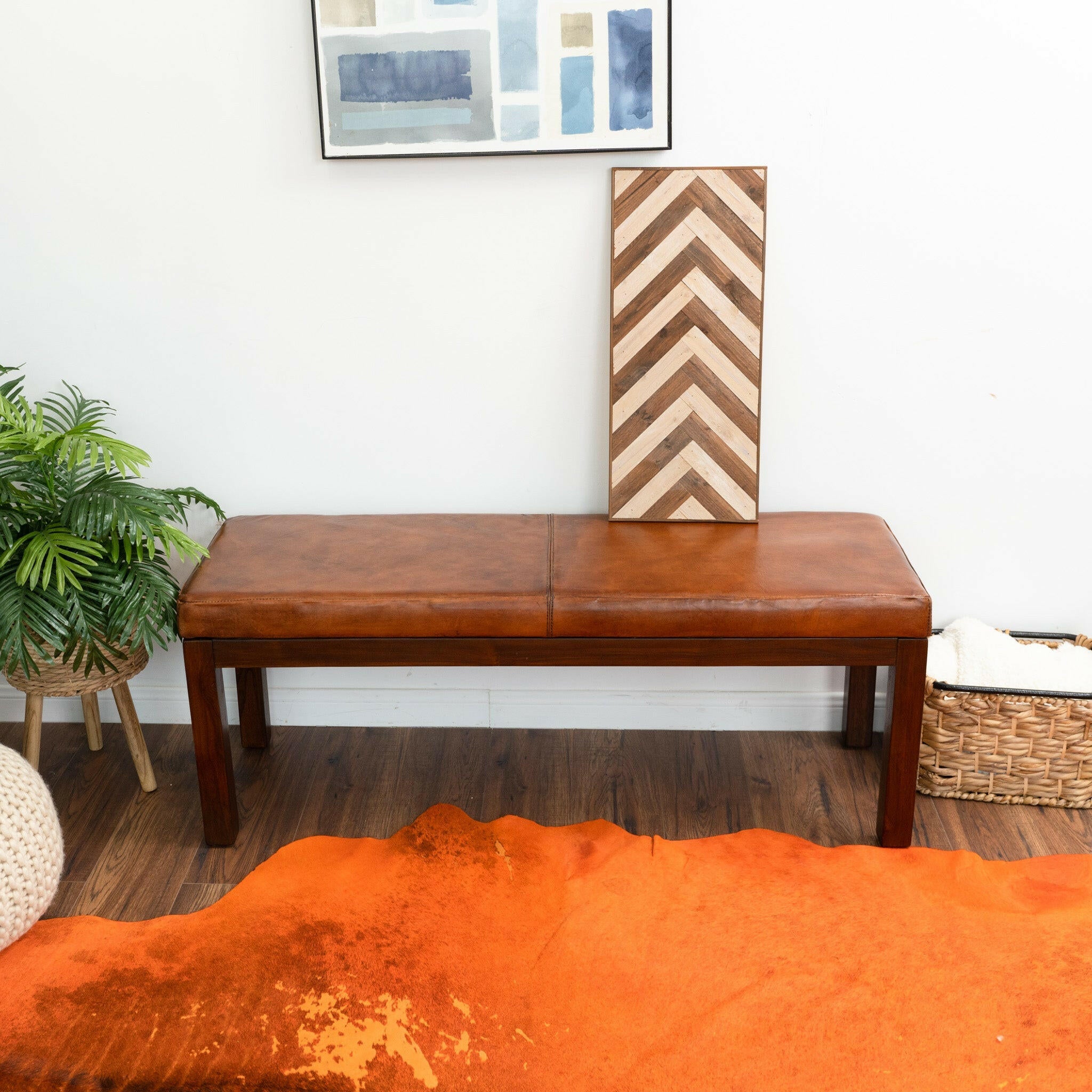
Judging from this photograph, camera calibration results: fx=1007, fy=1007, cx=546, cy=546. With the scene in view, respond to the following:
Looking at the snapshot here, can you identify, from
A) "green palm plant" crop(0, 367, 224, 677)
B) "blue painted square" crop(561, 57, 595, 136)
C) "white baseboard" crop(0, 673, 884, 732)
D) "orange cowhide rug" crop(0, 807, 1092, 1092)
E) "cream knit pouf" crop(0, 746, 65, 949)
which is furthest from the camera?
"white baseboard" crop(0, 673, 884, 732)

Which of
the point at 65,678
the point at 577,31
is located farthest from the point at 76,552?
the point at 577,31

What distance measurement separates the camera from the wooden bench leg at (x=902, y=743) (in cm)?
187

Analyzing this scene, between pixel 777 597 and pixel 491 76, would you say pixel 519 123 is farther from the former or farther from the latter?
pixel 777 597

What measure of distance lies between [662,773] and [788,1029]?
769 millimetres

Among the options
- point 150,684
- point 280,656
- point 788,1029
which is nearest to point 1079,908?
point 788,1029

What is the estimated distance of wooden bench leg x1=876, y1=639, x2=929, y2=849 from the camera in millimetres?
1865

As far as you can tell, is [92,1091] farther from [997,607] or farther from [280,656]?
[997,607]

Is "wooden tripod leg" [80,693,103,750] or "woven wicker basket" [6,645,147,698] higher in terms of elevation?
"woven wicker basket" [6,645,147,698]

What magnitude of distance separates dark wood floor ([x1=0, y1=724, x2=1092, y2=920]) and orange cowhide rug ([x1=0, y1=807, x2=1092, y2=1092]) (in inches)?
3.6

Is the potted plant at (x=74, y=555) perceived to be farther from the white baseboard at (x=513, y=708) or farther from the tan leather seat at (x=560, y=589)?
the white baseboard at (x=513, y=708)

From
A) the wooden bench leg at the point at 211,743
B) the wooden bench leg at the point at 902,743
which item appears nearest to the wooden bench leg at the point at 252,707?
the wooden bench leg at the point at 211,743

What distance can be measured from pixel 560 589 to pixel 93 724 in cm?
125

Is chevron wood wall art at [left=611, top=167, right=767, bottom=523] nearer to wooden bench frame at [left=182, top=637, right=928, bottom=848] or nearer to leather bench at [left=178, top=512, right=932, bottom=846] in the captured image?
leather bench at [left=178, top=512, right=932, bottom=846]

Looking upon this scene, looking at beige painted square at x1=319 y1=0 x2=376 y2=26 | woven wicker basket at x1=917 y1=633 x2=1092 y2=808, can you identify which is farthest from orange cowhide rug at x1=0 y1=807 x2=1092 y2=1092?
beige painted square at x1=319 y1=0 x2=376 y2=26
